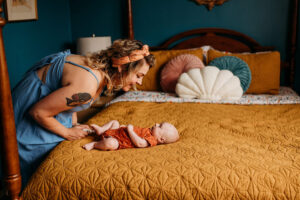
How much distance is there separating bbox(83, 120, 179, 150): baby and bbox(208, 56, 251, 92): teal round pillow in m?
1.39

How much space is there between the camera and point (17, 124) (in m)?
1.45

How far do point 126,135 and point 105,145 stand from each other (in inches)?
4.9

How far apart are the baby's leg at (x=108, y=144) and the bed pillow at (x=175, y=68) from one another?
1.53 metres

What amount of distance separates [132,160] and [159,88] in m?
1.84

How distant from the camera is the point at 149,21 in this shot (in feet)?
11.6

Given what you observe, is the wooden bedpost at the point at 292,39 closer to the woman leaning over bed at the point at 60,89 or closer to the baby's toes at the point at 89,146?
the woman leaning over bed at the point at 60,89

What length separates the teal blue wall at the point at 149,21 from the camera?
317 centimetres

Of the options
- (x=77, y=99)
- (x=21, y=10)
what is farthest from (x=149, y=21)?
(x=77, y=99)

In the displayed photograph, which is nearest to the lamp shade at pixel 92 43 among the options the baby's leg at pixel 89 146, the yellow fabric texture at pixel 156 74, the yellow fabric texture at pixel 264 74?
the yellow fabric texture at pixel 156 74

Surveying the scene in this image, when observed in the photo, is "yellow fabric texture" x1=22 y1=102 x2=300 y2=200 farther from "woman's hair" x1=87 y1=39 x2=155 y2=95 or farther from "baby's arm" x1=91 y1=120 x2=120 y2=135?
"woman's hair" x1=87 y1=39 x2=155 y2=95

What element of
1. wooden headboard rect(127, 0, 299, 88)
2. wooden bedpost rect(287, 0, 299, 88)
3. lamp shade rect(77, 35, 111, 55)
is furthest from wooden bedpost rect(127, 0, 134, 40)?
wooden bedpost rect(287, 0, 299, 88)

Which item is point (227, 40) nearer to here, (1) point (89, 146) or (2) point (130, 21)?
(2) point (130, 21)

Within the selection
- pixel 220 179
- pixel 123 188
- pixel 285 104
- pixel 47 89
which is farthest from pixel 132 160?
pixel 285 104

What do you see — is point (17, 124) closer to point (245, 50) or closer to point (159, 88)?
point (159, 88)
